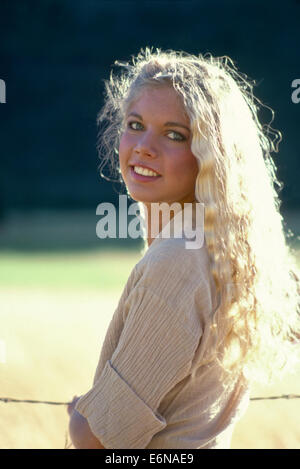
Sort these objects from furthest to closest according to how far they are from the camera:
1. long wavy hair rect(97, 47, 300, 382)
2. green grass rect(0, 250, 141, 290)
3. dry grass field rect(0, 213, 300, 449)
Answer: green grass rect(0, 250, 141, 290) → dry grass field rect(0, 213, 300, 449) → long wavy hair rect(97, 47, 300, 382)

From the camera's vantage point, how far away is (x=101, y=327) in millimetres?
5211

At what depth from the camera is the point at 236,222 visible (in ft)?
5.24

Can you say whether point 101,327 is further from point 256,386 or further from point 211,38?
point 211,38

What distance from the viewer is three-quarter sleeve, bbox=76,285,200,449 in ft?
4.62

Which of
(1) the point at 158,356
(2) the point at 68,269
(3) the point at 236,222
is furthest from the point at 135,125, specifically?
(2) the point at 68,269

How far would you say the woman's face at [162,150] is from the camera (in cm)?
162

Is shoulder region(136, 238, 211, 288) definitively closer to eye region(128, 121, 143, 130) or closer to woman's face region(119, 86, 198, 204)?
woman's face region(119, 86, 198, 204)

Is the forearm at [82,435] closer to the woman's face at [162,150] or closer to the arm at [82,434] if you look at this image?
the arm at [82,434]

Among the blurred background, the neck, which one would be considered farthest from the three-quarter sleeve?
the blurred background

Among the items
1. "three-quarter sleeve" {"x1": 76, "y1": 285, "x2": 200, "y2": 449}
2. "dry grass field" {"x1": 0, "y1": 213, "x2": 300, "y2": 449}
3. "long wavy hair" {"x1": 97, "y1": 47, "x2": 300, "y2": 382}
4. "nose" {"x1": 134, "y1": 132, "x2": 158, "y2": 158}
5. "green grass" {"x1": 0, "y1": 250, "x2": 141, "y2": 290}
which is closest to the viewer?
"three-quarter sleeve" {"x1": 76, "y1": 285, "x2": 200, "y2": 449}

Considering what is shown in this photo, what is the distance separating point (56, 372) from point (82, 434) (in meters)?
2.32

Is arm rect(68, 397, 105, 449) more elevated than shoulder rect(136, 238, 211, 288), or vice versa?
shoulder rect(136, 238, 211, 288)

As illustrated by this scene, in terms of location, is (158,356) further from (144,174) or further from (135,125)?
(135,125)

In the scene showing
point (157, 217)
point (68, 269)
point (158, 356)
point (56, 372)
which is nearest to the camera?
point (158, 356)
